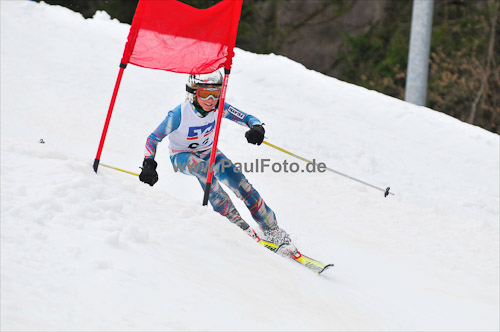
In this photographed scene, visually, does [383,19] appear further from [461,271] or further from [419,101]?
[461,271]

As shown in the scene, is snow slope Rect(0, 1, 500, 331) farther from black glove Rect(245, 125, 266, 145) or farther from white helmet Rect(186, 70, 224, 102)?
white helmet Rect(186, 70, 224, 102)

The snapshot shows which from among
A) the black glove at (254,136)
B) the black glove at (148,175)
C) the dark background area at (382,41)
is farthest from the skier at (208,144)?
the dark background area at (382,41)

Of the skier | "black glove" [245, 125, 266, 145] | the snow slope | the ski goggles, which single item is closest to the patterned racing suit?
the skier

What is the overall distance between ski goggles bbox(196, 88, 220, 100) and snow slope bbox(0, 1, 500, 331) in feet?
2.92

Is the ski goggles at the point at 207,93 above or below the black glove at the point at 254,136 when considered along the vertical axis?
above

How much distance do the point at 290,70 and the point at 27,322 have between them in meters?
7.80

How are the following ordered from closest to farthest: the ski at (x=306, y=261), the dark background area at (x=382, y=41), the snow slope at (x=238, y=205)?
1. the snow slope at (x=238, y=205)
2. the ski at (x=306, y=261)
3. the dark background area at (x=382, y=41)

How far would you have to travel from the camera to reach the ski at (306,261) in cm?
455

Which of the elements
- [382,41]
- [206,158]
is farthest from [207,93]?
[382,41]

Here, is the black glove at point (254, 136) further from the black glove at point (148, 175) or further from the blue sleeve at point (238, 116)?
the black glove at point (148, 175)

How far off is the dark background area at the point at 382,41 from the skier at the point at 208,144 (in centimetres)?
1190

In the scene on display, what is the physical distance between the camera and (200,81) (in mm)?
4566

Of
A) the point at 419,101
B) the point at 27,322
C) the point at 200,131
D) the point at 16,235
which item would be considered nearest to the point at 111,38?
the point at 419,101

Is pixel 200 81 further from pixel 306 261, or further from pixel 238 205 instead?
pixel 238 205
